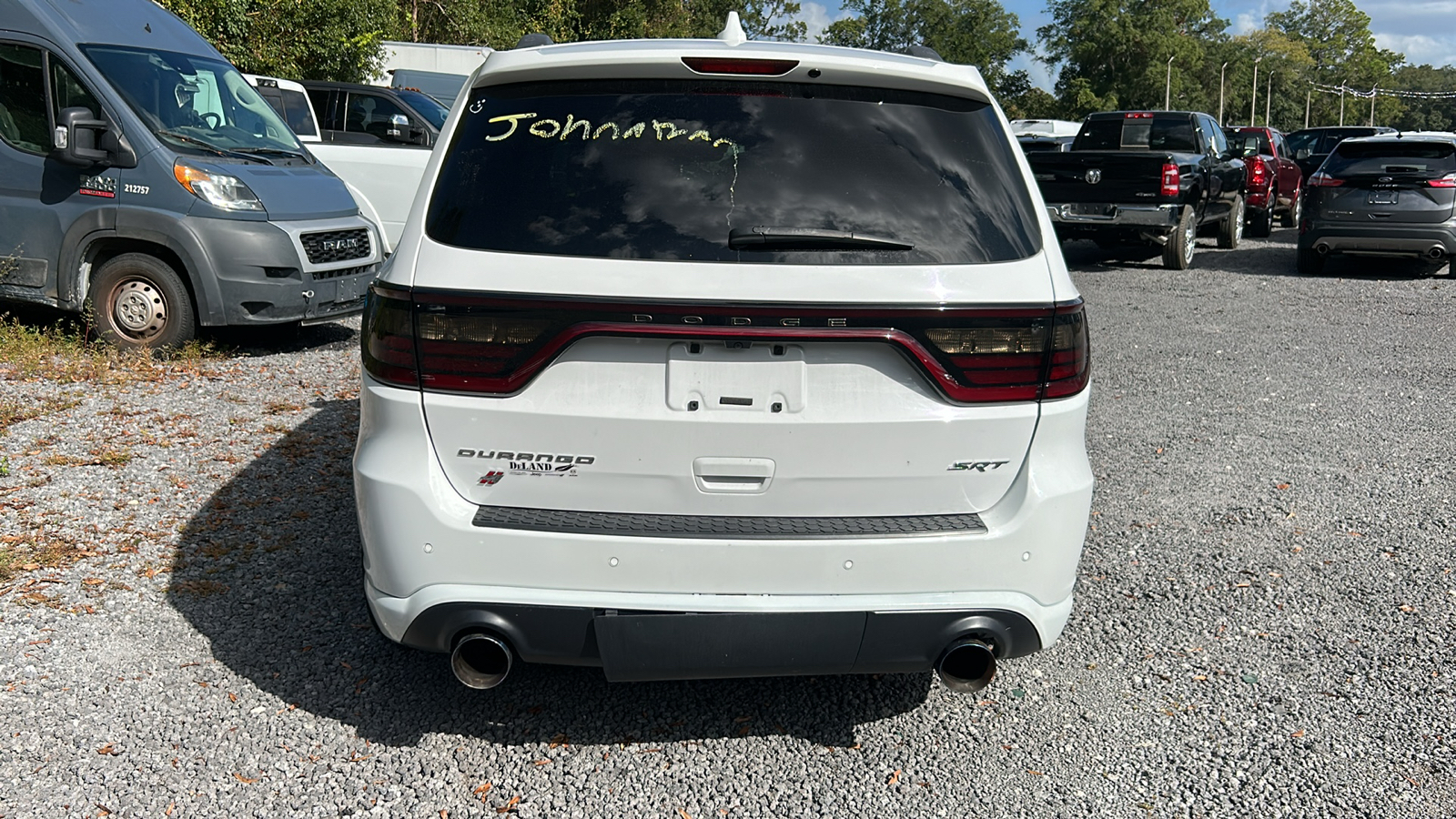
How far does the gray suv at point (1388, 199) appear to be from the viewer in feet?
44.6

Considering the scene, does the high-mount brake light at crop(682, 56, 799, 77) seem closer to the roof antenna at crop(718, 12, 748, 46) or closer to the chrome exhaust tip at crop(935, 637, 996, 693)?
the roof antenna at crop(718, 12, 748, 46)

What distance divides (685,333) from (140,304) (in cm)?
659

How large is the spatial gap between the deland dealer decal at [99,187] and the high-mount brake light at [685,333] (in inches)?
235

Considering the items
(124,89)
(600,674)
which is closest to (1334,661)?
(600,674)

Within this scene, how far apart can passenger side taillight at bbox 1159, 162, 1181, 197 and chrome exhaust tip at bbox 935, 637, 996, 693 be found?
39.3 ft

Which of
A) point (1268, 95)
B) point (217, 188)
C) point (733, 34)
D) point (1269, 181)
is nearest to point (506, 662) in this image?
point (733, 34)

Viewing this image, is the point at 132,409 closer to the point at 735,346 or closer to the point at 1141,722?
the point at 735,346

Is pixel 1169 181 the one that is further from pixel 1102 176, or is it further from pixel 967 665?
pixel 967 665

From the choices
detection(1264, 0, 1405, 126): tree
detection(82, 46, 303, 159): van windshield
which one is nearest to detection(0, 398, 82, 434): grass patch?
detection(82, 46, 303, 159): van windshield

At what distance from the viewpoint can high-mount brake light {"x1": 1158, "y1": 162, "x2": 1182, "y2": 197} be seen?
13586 millimetres

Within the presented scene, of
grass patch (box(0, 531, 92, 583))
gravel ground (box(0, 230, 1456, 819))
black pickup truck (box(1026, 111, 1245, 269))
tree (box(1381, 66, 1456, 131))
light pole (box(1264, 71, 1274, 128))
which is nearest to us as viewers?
gravel ground (box(0, 230, 1456, 819))

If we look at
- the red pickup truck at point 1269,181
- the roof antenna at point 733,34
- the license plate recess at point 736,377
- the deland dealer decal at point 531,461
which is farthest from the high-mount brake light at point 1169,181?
the deland dealer decal at point 531,461

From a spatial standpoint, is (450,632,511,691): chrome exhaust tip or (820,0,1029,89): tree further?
(820,0,1029,89): tree

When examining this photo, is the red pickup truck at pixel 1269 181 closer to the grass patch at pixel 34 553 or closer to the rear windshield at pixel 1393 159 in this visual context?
the rear windshield at pixel 1393 159
